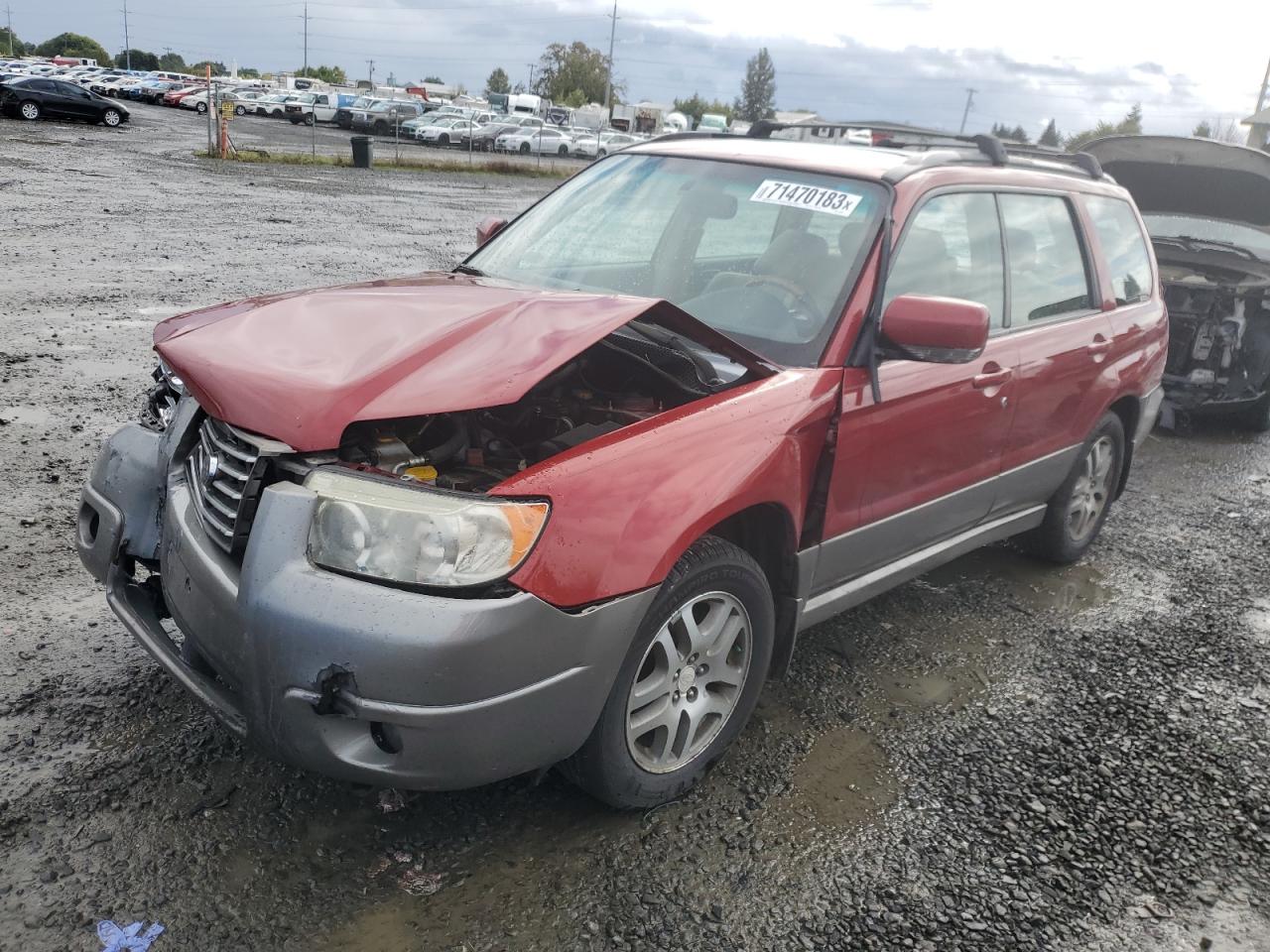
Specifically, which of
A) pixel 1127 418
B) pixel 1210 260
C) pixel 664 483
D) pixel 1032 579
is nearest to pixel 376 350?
pixel 664 483

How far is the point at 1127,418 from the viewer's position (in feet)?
16.8

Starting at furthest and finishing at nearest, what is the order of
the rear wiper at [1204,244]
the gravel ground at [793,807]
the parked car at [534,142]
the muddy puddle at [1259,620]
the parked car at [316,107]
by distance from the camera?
the parked car at [316,107] → the parked car at [534,142] → the rear wiper at [1204,244] → the muddy puddle at [1259,620] → the gravel ground at [793,807]

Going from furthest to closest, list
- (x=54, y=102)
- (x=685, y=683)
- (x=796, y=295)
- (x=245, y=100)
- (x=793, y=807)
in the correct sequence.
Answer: (x=245, y=100) < (x=54, y=102) < (x=796, y=295) < (x=793, y=807) < (x=685, y=683)

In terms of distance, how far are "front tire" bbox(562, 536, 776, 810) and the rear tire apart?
7.77ft

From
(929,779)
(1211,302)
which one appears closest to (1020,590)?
(929,779)

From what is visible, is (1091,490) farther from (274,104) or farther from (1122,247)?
(274,104)

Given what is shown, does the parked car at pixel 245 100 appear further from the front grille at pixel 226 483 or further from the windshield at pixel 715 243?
the front grille at pixel 226 483

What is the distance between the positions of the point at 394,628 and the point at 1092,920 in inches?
77.6

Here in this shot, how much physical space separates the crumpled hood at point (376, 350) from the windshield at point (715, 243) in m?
0.44

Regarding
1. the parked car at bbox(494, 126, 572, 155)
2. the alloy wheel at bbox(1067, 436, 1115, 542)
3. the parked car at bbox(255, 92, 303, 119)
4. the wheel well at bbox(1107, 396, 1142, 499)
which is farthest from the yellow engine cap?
the parked car at bbox(255, 92, 303, 119)

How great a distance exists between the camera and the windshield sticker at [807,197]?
11.5ft

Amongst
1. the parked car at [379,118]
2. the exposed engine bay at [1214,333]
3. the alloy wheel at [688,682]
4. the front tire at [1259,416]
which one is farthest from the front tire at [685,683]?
the parked car at [379,118]

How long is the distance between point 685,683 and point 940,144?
291 cm

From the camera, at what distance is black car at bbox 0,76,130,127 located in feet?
103
